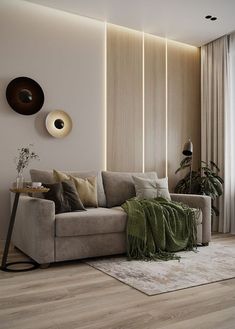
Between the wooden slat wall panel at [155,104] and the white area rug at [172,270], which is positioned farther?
the wooden slat wall panel at [155,104]

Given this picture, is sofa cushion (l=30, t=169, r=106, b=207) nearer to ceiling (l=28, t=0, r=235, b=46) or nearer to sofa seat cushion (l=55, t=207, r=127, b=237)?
sofa seat cushion (l=55, t=207, r=127, b=237)

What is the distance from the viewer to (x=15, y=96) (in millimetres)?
4113

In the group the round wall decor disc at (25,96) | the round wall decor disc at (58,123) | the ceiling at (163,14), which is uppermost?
the ceiling at (163,14)

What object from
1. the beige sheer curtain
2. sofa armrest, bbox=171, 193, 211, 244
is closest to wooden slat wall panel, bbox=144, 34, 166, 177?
the beige sheer curtain

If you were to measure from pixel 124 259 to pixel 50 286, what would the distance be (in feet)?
3.18

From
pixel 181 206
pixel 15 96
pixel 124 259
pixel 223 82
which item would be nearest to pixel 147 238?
pixel 124 259

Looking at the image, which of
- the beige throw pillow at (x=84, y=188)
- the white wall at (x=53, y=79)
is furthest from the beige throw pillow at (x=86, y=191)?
the white wall at (x=53, y=79)

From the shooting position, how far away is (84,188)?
3.84m

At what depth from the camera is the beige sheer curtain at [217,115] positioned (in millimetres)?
5012

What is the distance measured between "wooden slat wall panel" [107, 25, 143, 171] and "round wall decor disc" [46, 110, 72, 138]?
0.62m

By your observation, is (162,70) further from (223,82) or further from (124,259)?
(124,259)

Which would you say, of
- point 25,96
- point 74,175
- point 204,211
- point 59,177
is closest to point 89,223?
point 59,177

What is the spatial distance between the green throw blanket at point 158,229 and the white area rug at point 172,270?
5.2 inches

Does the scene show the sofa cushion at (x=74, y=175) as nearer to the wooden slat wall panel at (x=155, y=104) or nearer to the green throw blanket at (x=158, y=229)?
the green throw blanket at (x=158, y=229)
